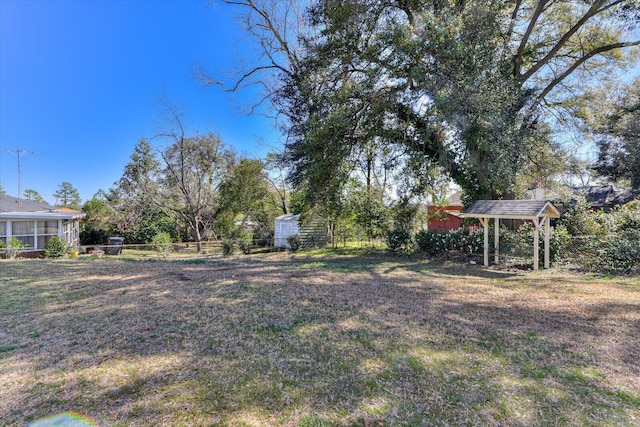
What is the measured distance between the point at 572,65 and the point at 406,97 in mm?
8135

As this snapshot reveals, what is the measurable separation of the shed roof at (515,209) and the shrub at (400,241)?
271 centimetres

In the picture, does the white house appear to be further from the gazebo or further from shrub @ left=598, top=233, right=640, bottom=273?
shrub @ left=598, top=233, right=640, bottom=273

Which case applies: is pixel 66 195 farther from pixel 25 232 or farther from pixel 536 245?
pixel 536 245

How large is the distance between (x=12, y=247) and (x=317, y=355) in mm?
15152

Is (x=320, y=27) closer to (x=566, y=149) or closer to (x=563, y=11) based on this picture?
(x=563, y=11)

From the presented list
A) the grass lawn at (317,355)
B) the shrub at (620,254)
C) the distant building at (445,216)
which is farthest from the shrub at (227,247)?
the shrub at (620,254)

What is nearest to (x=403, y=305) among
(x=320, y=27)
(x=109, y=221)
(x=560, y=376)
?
(x=560, y=376)

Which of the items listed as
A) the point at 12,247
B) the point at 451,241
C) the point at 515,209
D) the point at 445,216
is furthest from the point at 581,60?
the point at 12,247

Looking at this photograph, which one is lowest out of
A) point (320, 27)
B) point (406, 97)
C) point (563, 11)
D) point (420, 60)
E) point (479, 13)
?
point (406, 97)

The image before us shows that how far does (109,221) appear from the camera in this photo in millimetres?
19562

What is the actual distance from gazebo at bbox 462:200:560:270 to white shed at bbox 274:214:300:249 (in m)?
8.63

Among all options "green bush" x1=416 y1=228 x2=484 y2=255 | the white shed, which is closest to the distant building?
"green bush" x1=416 y1=228 x2=484 y2=255

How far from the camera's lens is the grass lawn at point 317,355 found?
2.15m

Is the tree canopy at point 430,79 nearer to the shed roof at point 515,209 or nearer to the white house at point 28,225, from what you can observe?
the shed roof at point 515,209
